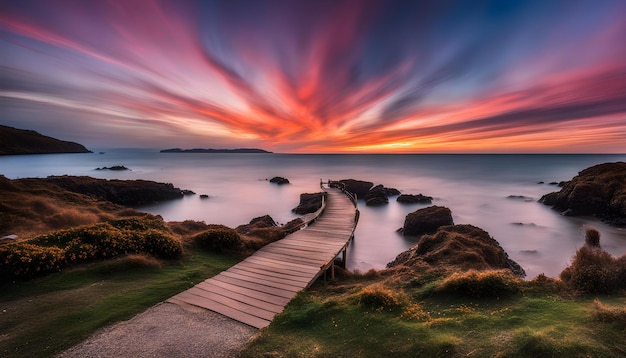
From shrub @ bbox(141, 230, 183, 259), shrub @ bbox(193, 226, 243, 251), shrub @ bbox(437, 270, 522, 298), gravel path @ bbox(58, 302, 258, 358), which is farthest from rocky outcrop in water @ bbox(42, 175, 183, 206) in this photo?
shrub @ bbox(437, 270, 522, 298)

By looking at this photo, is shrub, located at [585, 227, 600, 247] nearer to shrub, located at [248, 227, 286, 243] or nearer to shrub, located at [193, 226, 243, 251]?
shrub, located at [248, 227, 286, 243]

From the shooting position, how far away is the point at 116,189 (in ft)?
137

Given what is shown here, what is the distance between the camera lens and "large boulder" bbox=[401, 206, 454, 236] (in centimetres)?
2533

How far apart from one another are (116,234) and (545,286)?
49.1ft

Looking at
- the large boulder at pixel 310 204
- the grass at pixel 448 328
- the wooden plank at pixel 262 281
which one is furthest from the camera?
the large boulder at pixel 310 204

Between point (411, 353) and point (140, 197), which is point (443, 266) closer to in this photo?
point (411, 353)

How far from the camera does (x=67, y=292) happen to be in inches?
319

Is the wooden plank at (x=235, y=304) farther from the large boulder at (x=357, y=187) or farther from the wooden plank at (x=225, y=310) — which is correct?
the large boulder at (x=357, y=187)

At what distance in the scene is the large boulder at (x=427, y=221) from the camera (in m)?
25.3

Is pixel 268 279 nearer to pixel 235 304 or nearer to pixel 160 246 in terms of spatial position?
pixel 235 304

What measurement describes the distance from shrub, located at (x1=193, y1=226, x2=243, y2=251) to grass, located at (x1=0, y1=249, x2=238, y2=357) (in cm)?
188

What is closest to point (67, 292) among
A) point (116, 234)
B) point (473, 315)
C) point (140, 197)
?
point (116, 234)

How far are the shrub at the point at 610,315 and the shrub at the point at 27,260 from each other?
14.5m

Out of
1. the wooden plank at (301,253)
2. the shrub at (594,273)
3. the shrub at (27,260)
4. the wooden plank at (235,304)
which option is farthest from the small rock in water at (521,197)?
the shrub at (27,260)
